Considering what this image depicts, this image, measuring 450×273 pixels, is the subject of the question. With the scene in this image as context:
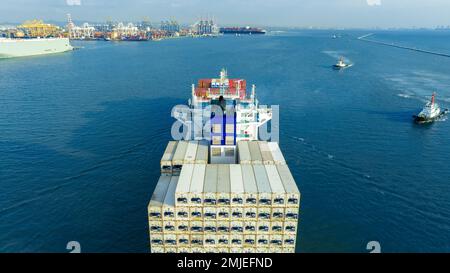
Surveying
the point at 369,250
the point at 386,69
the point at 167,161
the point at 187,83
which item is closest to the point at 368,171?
the point at 369,250

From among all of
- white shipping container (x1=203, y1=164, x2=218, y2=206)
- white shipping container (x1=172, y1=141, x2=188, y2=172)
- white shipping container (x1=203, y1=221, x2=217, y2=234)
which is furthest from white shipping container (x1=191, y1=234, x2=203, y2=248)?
white shipping container (x1=172, y1=141, x2=188, y2=172)

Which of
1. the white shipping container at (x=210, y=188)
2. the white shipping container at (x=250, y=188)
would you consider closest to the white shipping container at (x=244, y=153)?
the white shipping container at (x=250, y=188)

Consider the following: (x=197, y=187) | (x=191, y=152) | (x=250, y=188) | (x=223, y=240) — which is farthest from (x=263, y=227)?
(x=191, y=152)

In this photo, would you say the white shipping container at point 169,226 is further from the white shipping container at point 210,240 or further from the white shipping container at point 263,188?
the white shipping container at point 263,188

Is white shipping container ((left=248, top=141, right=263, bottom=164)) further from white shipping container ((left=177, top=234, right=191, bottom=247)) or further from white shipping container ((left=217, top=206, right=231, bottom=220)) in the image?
white shipping container ((left=177, top=234, right=191, bottom=247))

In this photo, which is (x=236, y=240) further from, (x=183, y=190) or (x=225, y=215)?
(x=183, y=190)
